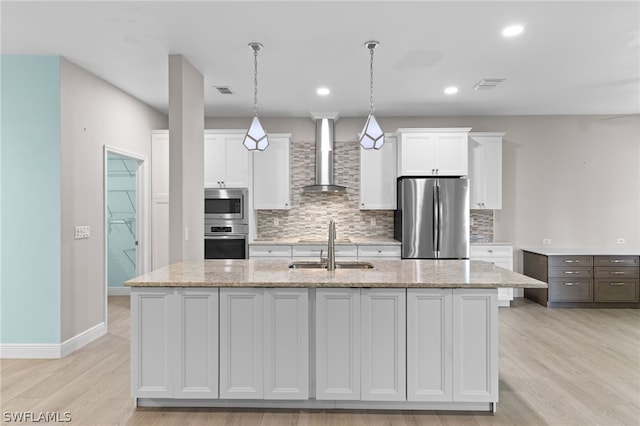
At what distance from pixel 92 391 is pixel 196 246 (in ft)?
4.95

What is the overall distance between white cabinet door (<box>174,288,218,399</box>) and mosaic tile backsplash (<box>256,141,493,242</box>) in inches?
140

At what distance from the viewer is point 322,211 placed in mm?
6395

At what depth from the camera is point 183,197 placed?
3801mm

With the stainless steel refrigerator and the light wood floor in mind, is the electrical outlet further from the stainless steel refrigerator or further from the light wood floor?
the stainless steel refrigerator

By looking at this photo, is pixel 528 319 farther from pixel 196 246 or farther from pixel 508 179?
pixel 196 246

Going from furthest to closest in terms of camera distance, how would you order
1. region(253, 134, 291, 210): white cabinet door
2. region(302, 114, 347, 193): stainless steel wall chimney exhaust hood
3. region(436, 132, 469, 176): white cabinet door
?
region(302, 114, 347, 193): stainless steel wall chimney exhaust hood → region(253, 134, 291, 210): white cabinet door → region(436, 132, 469, 176): white cabinet door

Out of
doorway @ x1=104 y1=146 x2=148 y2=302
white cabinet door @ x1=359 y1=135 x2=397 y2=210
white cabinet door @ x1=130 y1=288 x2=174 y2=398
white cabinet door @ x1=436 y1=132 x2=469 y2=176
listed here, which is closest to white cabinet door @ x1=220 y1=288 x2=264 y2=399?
white cabinet door @ x1=130 y1=288 x2=174 y2=398

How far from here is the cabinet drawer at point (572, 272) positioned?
5.68 m

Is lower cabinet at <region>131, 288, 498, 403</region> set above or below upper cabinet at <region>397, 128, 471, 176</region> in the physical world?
below

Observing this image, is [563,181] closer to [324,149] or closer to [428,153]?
[428,153]

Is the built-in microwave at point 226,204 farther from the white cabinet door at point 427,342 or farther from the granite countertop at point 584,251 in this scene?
the granite countertop at point 584,251

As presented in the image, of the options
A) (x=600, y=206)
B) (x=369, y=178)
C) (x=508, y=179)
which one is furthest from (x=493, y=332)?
(x=600, y=206)

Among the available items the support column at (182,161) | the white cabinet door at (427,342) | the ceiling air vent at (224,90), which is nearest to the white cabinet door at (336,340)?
the white cabinet door at (427,342)

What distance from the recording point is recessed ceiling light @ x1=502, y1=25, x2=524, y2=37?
128 inches
